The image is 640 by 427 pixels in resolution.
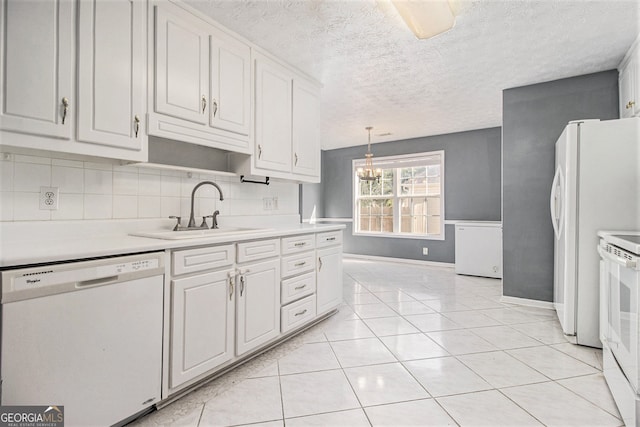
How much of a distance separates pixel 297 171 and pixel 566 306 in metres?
2.51

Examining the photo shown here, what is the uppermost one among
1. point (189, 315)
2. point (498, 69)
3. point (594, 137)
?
point (498, 69)

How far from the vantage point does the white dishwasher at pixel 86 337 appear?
1.09m

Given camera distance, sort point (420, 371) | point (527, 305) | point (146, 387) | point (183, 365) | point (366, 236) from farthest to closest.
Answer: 1. point (366, 236)
2. point (527, 305)
3. point (420, 371)
4. point (183, 365)
5. point (146, 387)

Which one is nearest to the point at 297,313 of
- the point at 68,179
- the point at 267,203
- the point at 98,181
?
the point at 267,203

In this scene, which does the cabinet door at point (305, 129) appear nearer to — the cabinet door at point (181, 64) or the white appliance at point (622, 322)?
the cabinet door at point (181, 64)

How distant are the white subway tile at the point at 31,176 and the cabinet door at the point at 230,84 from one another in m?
0.98

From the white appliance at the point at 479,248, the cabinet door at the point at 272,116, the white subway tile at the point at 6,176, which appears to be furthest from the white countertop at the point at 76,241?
the white appliance at the point at 479,248

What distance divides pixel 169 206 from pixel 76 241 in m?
0.69

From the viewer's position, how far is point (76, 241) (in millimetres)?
1558

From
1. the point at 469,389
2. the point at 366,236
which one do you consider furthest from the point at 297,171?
the point at 366,236

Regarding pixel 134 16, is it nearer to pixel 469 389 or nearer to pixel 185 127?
pixel 185 127

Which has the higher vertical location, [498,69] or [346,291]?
[498,69]

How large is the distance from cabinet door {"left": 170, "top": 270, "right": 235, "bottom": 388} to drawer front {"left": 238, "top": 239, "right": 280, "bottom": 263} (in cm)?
14

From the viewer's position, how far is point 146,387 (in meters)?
1.46
